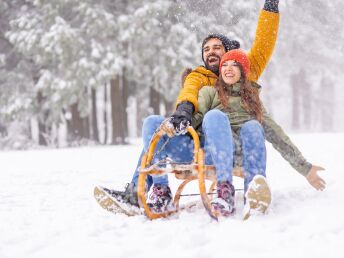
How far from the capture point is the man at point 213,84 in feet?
12.3

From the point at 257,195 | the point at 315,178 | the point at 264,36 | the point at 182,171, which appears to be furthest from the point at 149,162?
the point at 264,36

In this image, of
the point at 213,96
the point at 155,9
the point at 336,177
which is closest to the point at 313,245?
the point at 213,96

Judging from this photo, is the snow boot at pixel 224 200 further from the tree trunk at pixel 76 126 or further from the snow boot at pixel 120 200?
the tree trunk at pixel 76 126

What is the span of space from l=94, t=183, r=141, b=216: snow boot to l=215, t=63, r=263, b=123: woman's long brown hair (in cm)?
99

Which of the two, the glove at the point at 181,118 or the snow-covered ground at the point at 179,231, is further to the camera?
the glove at the point at 181,118

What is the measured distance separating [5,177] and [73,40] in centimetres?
725

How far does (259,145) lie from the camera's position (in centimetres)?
348

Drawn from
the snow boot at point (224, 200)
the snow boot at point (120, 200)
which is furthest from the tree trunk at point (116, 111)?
the snow boot at point (224, 200)

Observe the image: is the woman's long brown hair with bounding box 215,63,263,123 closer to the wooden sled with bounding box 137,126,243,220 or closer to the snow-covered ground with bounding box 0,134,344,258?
the wooden sled with bounding box 137,126,243,220

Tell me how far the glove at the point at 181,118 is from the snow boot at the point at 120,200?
65 centimetres

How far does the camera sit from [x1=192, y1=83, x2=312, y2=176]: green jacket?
379cm

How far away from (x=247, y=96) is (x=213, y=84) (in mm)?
415

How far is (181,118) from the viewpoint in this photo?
11.6ft

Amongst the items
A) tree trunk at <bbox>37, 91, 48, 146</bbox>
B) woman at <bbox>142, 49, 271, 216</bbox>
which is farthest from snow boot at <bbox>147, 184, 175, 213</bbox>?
tree trunk at <bbox>37, 91, 48, 146</bbox>
